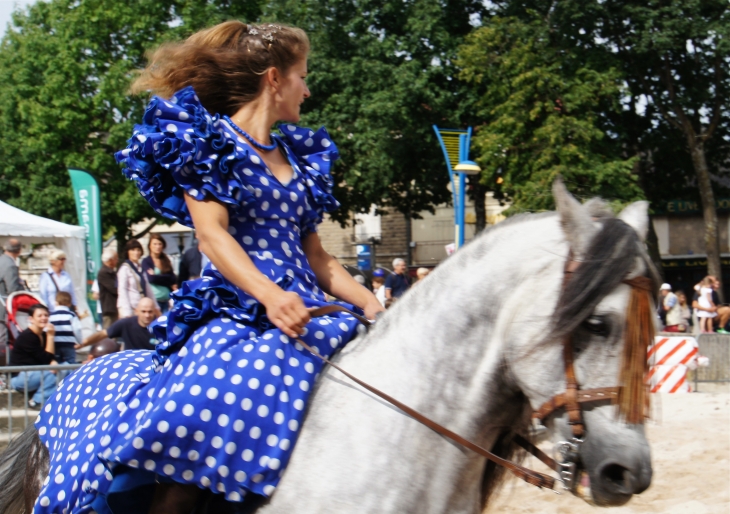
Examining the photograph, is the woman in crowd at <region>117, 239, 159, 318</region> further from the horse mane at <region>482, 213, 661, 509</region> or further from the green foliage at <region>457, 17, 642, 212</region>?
the green foliage at <region>457, 17, 642, 212</region>

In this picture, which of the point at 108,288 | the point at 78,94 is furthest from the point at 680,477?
the point at 78,94

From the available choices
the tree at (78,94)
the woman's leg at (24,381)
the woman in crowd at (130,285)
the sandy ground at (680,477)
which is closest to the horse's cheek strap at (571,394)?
the sandy ground at (680,477)

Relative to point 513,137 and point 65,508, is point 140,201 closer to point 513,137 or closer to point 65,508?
point 513,137

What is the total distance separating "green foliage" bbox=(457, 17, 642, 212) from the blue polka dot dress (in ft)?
63.3

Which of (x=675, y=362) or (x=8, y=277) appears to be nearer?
(x=8, y=277)

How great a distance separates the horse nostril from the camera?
2.18m

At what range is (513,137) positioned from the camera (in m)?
23.1

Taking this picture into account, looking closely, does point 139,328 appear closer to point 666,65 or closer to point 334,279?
point 334,279

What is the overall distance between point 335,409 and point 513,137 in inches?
844

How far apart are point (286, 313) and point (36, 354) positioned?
7.05 m

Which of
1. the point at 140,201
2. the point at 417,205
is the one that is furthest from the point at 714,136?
the point at 140,201

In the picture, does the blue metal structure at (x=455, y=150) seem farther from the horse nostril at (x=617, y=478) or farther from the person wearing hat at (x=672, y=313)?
the horse nostril at (x=617, y=478)

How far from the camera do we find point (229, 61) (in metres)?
2.84

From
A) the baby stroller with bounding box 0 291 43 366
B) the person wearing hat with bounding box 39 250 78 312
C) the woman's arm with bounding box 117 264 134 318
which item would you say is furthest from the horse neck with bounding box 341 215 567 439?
the person wearing hat with bounding box 39 250 78 312
